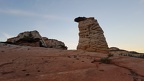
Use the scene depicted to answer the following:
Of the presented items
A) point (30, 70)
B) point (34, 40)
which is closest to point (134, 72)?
point (30, 70)

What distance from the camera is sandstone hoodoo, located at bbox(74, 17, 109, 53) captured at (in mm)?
12336

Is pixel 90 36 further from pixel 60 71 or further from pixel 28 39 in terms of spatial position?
pixel 60 71

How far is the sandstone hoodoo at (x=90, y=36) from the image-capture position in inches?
486

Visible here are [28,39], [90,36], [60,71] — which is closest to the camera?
[60,71]

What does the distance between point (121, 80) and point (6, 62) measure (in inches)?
114

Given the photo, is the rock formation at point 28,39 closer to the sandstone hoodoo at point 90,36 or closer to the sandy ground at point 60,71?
the sandstone hoodoo at point 90,36

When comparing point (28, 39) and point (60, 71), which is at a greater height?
point (28, 39)

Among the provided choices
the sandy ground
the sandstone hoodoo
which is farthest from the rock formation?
the sandy ground

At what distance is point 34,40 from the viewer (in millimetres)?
15312

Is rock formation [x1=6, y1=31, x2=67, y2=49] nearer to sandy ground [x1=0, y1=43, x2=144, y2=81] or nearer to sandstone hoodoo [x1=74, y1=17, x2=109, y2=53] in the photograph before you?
sandstone hoodoo [x1=74, y1=17, x2=109, y2=53]

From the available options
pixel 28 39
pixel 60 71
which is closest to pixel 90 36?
pixel 28 39

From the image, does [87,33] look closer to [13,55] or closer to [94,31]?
[94,31]

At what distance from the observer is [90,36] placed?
42.1ft

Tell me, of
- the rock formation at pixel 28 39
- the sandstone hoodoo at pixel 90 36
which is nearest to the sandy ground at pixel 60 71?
the sandstone hoodoo at pixel 90 36
